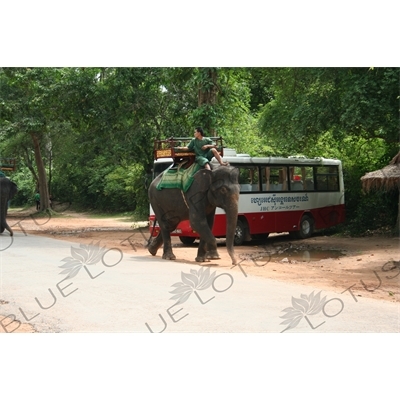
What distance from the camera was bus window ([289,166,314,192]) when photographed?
19188 millimetres

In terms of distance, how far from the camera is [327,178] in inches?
816

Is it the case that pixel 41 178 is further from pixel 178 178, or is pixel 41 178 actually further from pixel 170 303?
pixel 170 303

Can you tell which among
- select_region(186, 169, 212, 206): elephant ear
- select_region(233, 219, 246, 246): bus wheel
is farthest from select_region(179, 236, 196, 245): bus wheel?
select_region(186, 169, 212, 206): elephant ear

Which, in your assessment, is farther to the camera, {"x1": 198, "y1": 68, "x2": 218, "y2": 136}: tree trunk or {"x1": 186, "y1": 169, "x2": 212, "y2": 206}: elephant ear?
{"x1": 198, "y1": 68, "x2": 218, "y2": 136}: tree trunk

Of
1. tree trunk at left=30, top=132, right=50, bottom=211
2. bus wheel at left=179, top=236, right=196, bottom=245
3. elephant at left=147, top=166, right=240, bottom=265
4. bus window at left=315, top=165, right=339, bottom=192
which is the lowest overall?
tree trunk at left=30, top=132, right=50, bottom=211

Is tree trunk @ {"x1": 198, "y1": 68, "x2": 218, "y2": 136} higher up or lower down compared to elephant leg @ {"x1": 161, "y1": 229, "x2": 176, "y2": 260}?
higher up

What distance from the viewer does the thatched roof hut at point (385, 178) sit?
13.8 meters

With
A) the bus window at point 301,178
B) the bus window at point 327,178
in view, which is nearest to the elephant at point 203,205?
the bus window at point 301,178

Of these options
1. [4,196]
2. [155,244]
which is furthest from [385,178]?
[4,196]

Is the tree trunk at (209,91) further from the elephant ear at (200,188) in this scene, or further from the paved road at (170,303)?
the paved road at (170,303)

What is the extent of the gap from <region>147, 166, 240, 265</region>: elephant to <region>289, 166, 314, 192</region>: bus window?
646 cm

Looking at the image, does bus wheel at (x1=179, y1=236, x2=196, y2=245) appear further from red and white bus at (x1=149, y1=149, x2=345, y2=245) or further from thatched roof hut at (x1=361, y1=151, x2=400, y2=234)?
thatched roof hut at (x1=361, y1=151, x2=400, y2=234)

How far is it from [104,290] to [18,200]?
3418 cm

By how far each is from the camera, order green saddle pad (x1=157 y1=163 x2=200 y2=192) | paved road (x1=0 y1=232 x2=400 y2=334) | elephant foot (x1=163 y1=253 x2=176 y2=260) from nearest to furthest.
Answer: paved road (x1=0 y1=232 x2=400 y2=334)
green saddle pad (x1=157 y1=163 x2=200 y2=192)
elephant foot (x1=163 y1=253 x2=176 y2=260)
